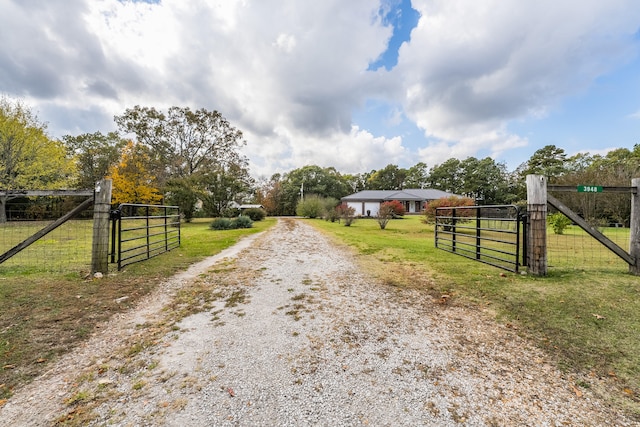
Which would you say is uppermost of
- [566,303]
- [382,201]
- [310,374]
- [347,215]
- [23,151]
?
[23,151]

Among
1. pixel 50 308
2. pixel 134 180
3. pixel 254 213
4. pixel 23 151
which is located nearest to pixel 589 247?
pixel 50 308

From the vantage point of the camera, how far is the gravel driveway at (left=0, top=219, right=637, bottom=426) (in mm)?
1732

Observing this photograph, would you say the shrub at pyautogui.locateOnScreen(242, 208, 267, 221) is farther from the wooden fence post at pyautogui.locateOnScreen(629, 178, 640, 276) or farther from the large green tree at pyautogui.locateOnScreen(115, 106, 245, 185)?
Result: the wooden fence post at pyautogui.locateOnScreen(629, 178, 640, 276)

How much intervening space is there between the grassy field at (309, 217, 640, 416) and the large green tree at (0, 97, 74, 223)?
2481 cm

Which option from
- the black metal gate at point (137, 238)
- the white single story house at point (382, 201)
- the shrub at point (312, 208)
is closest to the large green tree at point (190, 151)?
the shrub at point (312, 208)

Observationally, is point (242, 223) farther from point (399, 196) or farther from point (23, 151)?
point (399, 196)

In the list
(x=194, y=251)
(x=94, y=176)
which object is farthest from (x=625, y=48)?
(x=94, y=176)

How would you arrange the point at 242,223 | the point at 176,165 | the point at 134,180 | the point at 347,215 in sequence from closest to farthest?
1. the point at 242,223
2. the point at 347,215
3. the point at 134,180
4. the point at 176,165

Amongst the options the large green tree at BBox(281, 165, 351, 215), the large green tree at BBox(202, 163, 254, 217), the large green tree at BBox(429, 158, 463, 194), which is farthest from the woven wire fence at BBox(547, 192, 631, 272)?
the large green tree at BBox(281, 165, 351, 215)

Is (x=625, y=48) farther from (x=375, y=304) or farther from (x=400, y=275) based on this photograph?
(x=375, y=304)

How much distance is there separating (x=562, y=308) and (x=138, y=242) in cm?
1177

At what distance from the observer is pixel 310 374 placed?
7.16 ft

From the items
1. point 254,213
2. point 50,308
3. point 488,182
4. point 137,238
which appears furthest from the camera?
point 488,182

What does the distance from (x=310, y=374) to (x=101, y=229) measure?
5.38 m
